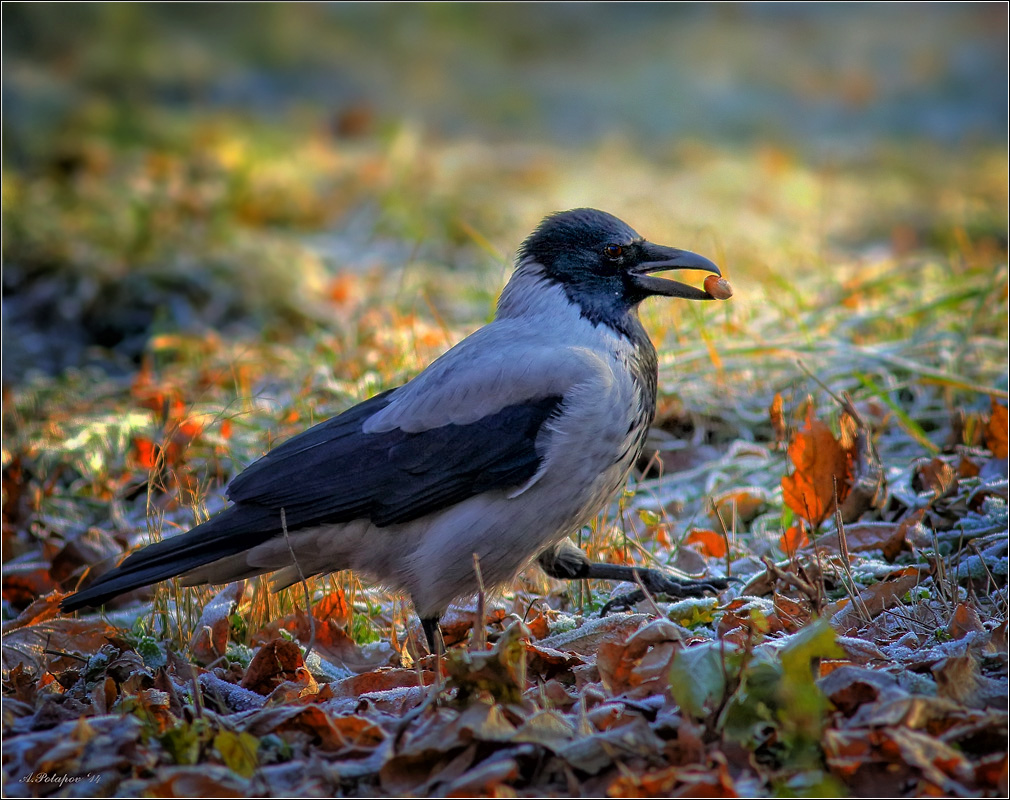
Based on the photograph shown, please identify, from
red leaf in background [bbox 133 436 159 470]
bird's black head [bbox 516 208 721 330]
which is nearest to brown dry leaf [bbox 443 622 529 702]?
bird's black head [bbox 516 208 721 330]

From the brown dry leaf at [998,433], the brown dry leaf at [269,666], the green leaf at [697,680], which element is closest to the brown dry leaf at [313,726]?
the brown dry leaf at [269,666]

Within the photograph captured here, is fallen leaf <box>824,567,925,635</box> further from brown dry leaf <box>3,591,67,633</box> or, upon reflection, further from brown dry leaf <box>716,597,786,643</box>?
brown dry leaf <box>3,591,67,633</box>

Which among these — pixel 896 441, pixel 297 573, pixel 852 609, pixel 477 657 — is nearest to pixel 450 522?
pixel 297 573

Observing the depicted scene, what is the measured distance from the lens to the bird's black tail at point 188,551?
10.2 ft

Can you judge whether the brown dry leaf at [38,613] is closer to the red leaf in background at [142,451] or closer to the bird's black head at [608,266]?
the red leaf in background at [142,451]

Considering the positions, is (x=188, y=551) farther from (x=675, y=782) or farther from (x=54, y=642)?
(x=675, y=782)

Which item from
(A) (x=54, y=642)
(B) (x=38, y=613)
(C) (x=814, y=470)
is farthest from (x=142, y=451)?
(C) (x=814, y=470)

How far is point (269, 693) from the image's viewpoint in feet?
10.0

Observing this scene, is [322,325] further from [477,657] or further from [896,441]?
[477,657]

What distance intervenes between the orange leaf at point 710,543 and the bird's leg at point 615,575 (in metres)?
0.41

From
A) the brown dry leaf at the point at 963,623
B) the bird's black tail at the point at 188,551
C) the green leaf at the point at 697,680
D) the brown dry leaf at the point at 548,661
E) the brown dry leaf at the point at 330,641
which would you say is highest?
the bird's black tail at the point at 188,551

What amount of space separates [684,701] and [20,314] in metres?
5.99

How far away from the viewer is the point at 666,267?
12.2 feet

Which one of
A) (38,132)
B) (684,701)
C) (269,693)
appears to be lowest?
(269,693)
